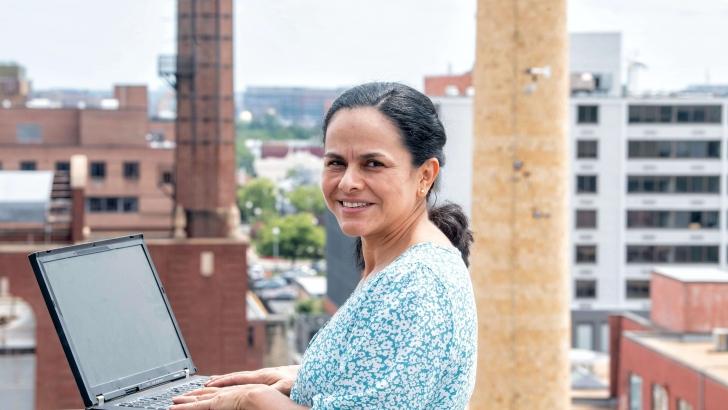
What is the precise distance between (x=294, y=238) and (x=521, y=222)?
237ft

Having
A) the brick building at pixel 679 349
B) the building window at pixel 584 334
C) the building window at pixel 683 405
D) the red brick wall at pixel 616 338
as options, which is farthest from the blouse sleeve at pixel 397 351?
the building window at pixel 584 334

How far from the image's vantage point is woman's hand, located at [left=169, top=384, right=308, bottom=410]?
2920 mm

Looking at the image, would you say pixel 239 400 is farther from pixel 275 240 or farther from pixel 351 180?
pixel 275 240

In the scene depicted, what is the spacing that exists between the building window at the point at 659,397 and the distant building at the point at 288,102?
13173 centimetres

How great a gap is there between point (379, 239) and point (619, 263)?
167 feet

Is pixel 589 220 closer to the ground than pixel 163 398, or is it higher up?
closer to the ground

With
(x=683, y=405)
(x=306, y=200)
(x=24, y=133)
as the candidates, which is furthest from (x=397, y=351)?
(x=306, y=200)

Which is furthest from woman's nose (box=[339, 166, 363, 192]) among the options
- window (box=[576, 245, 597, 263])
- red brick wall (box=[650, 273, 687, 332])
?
window (box=[576, 245, 597, 263])

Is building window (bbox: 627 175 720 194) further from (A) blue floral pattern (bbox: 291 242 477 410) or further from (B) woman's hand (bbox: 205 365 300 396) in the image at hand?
(A) blue floral pattern (bbox: 291 242 477 410)

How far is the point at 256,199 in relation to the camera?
330ft

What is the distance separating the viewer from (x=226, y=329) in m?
34.9

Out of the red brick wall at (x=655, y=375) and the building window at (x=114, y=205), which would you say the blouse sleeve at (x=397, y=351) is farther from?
the building window at (x=114, y=205)

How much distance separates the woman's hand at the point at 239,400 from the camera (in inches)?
115

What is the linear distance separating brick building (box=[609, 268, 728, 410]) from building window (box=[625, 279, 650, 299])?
981 inches
